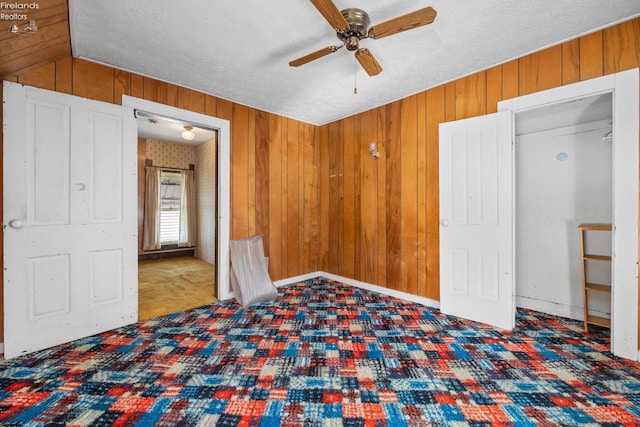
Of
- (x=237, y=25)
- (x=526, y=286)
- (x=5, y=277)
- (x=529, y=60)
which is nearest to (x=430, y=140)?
(x=529, y=60)

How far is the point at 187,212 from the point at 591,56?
23.9 ft

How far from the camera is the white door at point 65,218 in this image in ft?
7.40

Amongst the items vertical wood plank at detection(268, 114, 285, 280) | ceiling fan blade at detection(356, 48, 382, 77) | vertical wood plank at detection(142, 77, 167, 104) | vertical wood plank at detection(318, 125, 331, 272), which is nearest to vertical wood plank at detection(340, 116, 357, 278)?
vertical wood plank at detection(318, 125, 331, 272)

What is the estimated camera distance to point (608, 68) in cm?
226

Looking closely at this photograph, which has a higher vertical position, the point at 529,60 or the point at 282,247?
the point at 529,60

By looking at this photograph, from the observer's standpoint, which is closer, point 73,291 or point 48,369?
point 48,369

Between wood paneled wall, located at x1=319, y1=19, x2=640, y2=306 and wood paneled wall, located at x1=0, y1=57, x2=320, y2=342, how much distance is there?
0.34 m

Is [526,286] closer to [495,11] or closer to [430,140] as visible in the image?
[430,140]

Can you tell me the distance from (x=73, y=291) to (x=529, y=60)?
4.96 m

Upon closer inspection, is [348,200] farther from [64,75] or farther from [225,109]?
[64,75]

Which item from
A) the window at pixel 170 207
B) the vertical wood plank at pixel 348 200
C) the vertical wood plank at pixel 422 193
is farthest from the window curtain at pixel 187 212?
the vertical wood plank at pixel 422 193

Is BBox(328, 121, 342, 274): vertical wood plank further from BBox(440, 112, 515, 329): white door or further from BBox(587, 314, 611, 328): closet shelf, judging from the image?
BBox(587, 314, 611, 328): closet shelf

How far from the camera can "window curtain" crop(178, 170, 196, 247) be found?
667cm

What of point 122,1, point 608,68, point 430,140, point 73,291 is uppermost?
point 122,1
